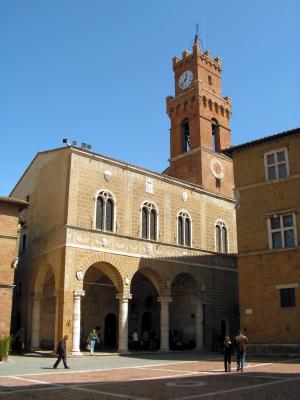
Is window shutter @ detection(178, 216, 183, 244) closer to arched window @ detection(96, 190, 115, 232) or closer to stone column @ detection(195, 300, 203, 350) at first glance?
stone column @ detection(195, 300, 203, 350)

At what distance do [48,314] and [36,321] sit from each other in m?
1.04

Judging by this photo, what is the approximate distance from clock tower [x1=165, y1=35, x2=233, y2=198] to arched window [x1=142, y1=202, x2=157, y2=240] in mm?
9409

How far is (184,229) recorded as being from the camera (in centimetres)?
3244

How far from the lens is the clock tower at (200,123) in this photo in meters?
40.4

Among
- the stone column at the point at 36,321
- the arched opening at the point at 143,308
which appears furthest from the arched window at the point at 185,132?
the stone column at the point at 36,321

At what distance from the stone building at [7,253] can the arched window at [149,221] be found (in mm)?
8211

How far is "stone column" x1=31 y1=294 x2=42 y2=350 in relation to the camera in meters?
28.1

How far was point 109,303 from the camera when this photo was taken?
3192cm

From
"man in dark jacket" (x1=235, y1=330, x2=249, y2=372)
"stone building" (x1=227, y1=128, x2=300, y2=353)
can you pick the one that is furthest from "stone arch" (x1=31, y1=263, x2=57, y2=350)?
"man in dark jacket" (x1=235, y1=330, x2=249, y2=372)

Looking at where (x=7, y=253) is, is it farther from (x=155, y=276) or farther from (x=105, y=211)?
(x=155, y=276)

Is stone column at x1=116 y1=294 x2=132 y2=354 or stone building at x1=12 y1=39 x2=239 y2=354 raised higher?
stone building at x1=12 y1=39 x2=239 y2=354

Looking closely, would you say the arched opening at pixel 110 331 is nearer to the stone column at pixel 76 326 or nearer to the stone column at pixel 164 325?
the stone column at pixel 164 325

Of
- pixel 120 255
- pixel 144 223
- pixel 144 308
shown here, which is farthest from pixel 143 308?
pixel 120 255

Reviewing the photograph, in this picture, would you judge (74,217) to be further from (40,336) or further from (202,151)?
(202,151)
